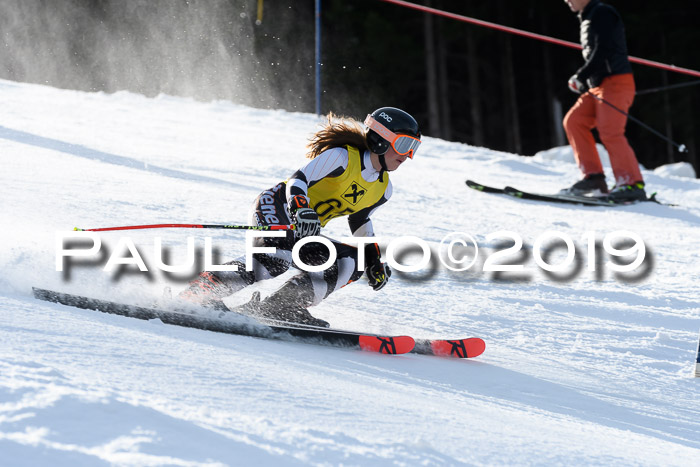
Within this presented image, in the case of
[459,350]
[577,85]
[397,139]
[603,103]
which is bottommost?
[459,350]

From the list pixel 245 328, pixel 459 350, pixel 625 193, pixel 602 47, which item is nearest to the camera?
pixel 245 328

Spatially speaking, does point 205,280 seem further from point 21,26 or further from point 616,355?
point 21,26

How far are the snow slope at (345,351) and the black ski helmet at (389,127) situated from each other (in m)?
0.79

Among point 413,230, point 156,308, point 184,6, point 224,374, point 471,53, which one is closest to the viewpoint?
point 224,374

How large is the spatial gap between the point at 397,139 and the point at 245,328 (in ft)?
3.61

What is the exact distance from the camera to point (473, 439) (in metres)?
1.90

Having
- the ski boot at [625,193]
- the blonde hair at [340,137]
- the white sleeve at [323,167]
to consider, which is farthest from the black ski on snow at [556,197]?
the white sleeve at [323,167]

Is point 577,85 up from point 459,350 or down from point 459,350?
up

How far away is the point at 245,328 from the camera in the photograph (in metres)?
2.92

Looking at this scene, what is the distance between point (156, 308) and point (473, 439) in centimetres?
151

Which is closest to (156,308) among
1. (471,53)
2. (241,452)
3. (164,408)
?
(164,408)

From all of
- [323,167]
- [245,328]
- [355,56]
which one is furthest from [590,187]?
[355,56]

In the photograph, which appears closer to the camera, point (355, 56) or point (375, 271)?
point (375, 271)

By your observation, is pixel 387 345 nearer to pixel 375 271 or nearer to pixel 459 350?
pixel 459 350
